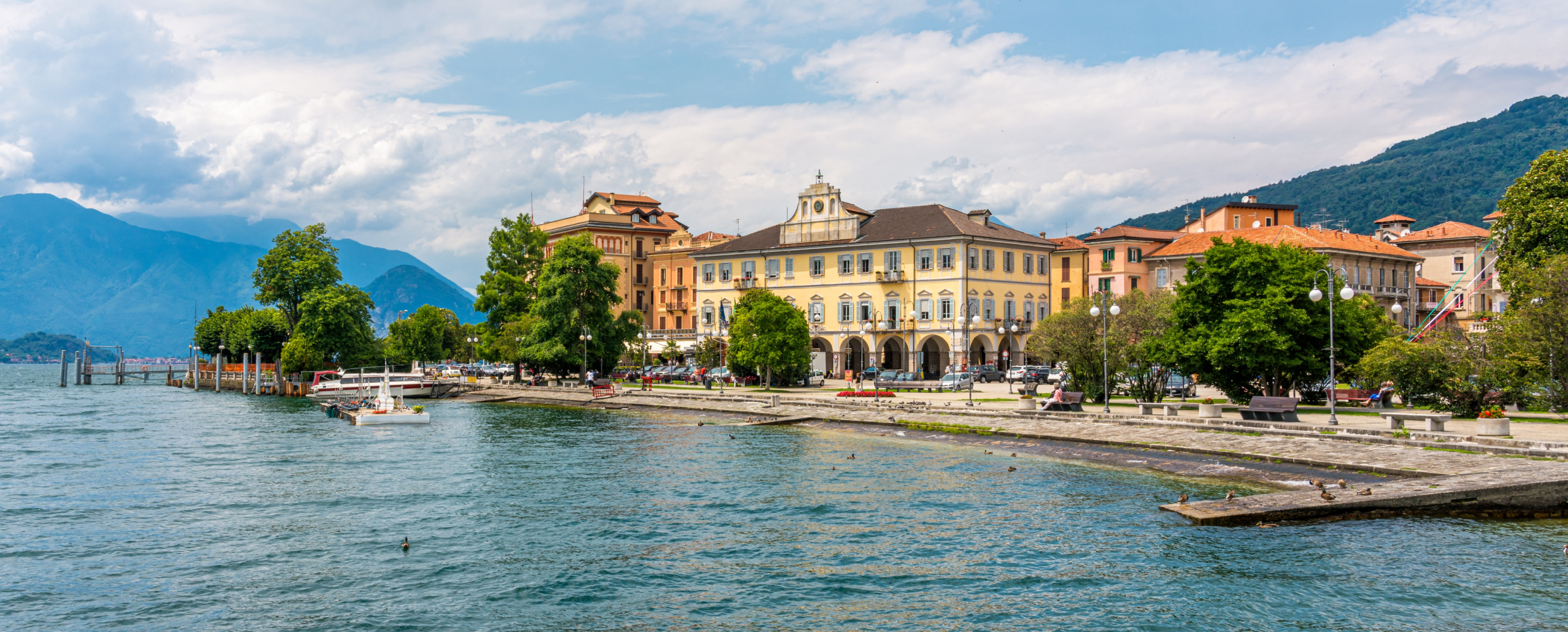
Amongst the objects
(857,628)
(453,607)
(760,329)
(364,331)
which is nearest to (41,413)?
(364,331)

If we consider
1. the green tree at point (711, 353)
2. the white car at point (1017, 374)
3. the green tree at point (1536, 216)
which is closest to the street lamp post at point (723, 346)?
the green tree at point (711, 353)

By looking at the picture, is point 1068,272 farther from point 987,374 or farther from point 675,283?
point 675,283

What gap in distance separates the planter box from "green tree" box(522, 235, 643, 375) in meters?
50.3

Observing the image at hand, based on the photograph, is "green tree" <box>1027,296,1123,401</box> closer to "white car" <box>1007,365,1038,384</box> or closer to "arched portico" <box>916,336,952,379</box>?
"white car" <box>1007,365,1038,384</box>

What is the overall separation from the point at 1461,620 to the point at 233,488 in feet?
83.6

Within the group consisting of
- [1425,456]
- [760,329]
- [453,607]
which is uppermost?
[760,329]

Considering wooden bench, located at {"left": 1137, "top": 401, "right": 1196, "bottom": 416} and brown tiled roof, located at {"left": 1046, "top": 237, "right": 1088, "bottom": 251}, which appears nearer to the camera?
wooden bench, located at {"left": 1137, "top": 401, "right": 1196, "bottom": 416}

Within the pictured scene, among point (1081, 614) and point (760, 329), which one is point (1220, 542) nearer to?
point (1081, 614)

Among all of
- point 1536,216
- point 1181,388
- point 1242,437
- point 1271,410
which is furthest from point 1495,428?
point 1536,216

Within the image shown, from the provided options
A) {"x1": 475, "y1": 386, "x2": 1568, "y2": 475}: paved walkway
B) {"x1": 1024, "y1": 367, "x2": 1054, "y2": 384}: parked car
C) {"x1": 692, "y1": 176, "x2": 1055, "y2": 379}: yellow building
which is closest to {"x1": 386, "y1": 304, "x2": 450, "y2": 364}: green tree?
{"x1": 692, "y1": 176, "x2": 1055, "y2": 379}: yellow building

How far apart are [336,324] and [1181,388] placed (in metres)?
58.0

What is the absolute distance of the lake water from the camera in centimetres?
1337

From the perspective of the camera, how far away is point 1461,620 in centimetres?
1263

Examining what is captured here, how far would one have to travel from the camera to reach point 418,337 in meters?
92.5
